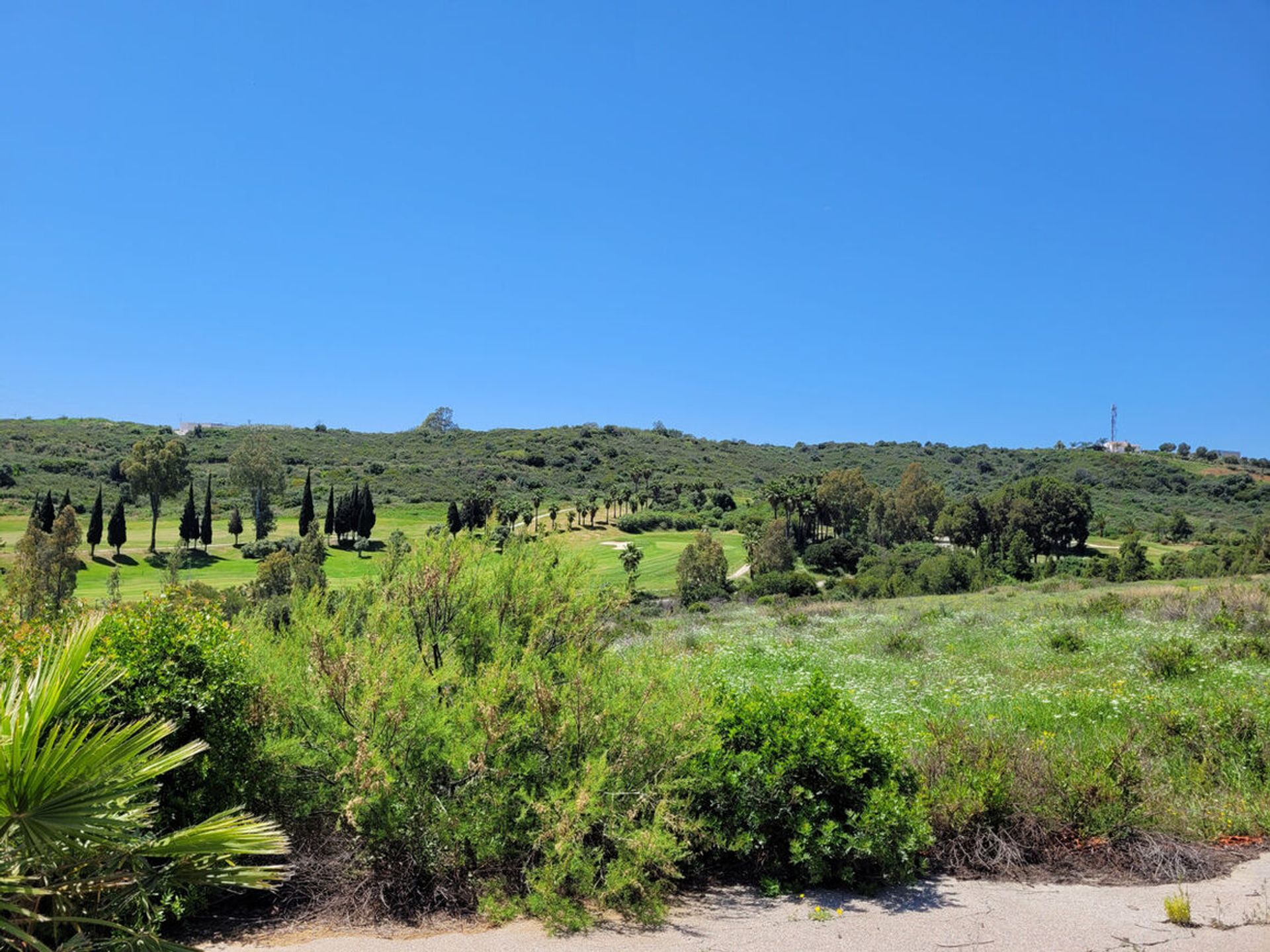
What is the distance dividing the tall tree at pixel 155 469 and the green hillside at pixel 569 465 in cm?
1124

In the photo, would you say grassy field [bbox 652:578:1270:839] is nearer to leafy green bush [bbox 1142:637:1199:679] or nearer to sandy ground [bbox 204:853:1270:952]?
leafy green bush [bbox 1142:637:1199:679]

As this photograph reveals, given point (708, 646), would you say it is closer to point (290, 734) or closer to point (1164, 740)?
point (1164, 740)

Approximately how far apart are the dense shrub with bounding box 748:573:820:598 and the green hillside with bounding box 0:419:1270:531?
48910mm

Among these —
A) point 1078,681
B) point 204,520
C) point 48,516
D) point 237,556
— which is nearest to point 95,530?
point 48,516

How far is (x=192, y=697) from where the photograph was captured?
16.7ft

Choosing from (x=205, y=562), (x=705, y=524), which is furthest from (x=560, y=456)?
(x=205, y=562)

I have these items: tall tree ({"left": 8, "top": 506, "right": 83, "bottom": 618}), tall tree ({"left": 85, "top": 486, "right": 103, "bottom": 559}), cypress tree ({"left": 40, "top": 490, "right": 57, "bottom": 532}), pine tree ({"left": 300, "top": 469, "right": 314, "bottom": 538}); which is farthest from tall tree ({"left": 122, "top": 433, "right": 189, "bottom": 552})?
tall tree ({"left": 8, "top": 506, "right": 83, "bottom": 618})

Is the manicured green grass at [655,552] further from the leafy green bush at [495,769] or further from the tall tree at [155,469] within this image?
the leafy green bush at [495,769]

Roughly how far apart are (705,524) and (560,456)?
40248mm

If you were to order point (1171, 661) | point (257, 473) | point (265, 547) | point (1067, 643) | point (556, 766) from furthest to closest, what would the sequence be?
1. point (257, 473)
2. point (265, 547)
3. point (1067, 643)
4. point (1171, 661)
5. point (556, 766)

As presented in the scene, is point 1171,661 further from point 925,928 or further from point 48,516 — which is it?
point 48,516

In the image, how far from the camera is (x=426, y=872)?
5336 mm

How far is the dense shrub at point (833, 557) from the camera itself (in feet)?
218

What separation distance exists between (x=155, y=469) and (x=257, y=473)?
10.0 m
